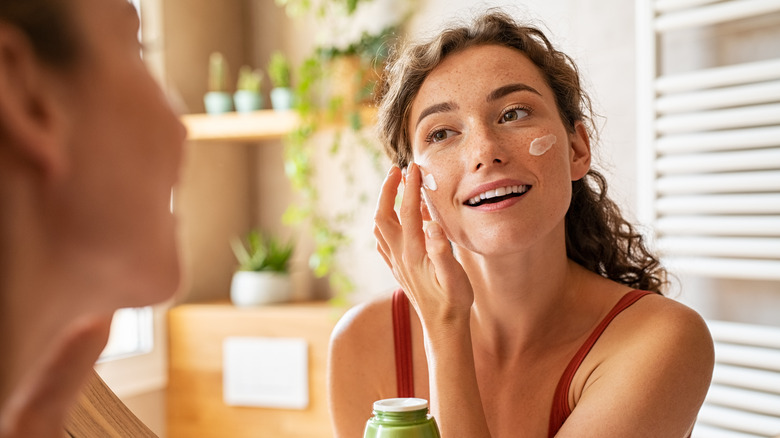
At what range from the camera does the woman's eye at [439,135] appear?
41.3 inches

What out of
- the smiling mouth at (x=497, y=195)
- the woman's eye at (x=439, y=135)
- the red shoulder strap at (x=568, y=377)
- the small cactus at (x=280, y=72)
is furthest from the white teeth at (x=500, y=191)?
the small cactus at (x=280, y=72)

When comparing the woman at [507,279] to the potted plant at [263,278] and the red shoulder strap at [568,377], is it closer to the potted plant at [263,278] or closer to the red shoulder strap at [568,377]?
the red shoulder strap at [568,377]

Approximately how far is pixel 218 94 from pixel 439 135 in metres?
1.49

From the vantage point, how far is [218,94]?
2.40 meters

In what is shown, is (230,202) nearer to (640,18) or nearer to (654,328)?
(640,18)

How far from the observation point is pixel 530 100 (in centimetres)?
104

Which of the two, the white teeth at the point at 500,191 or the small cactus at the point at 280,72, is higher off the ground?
the small cactus at the point at 280,72

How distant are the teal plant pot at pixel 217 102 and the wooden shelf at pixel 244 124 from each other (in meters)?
0.04

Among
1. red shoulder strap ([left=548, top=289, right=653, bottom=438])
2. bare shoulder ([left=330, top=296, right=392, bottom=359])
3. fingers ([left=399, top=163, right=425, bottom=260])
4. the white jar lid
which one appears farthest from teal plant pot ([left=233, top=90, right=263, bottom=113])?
the white jar lid

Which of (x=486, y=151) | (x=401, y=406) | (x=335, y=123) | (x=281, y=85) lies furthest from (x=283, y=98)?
(x=401, y=406)

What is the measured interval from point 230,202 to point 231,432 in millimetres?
754

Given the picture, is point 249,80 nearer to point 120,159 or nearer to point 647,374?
point 647,374

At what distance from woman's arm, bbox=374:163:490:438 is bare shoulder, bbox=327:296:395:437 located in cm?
17

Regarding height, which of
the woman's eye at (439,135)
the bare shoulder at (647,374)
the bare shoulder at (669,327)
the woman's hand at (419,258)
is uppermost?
the woman's eye at (439,135)
